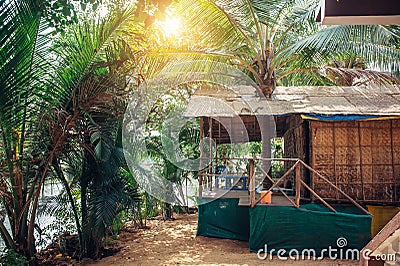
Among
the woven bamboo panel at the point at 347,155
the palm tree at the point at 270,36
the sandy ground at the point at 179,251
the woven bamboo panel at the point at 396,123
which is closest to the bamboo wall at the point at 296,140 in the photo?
the woven bamboo panel at the point at 347,155

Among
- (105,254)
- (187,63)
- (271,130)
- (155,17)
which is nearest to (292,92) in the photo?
(271,130)

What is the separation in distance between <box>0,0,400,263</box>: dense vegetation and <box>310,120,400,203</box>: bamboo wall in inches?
54.7

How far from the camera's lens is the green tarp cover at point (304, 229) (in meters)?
6.66

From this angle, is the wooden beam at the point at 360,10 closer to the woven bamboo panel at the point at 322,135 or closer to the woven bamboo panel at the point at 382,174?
the woven bamboo panel at the point at 322,135

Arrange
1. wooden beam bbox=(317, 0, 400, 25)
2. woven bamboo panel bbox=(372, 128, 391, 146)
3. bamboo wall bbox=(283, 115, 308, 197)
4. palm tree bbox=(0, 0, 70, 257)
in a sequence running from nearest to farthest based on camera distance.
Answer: wooden beam bbox=(317, 0, 400, 25), palm tree bbox=(0, 0, 70, 257), woven bamboo panel bbox=(372, 128, 391, 146), bamboo wall bbox=(283, 115, 308, 197)

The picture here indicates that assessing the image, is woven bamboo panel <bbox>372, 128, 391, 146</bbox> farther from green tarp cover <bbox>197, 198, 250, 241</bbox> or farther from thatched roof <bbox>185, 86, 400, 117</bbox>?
green tarp cover <bbox>197, 198, 250, 241</bbox>

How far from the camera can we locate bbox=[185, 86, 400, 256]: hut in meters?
6.82

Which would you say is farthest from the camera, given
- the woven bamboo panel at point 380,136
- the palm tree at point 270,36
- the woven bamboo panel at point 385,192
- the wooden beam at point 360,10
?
the woven bamboo panel at point 380,136

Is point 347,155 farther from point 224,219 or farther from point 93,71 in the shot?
point 93,71

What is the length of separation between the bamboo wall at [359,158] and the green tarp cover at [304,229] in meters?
0.91

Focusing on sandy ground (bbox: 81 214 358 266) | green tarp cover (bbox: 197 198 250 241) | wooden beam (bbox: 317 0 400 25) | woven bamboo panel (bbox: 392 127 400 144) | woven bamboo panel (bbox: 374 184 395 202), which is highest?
wooden beam (bbox: 317 0 400 25)

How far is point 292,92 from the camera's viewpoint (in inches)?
367

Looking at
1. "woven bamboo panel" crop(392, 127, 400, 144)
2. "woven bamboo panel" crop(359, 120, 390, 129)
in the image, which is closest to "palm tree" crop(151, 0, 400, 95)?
"woven bamboo panel" crop(359, 120, 390, 129)

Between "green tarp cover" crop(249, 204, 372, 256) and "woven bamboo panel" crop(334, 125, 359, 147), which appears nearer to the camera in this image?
"green tarp cover" crop(249, 204, 372, 256)
